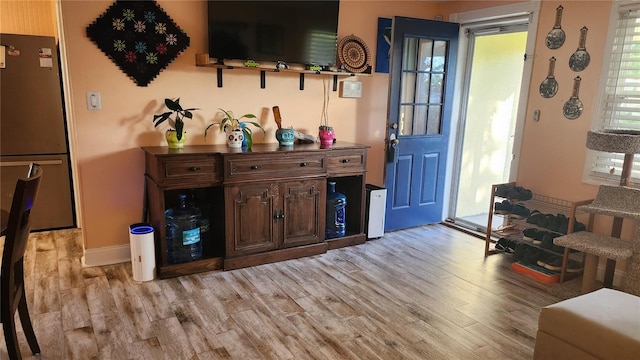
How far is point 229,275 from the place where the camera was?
10.4 feet

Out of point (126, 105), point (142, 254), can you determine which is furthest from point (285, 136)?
point (142, 254)

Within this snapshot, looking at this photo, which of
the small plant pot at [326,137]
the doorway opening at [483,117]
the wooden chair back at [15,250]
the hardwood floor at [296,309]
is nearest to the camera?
the wooden chair back at [15,250]

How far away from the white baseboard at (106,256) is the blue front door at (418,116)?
2333 mm

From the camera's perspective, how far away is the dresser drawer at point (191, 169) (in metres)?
2.94

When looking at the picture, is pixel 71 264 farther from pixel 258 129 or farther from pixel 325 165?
pixel 325 165

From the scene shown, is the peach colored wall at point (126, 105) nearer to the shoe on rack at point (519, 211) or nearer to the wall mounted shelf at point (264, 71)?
the wall mounted shelf at point (264, 71)

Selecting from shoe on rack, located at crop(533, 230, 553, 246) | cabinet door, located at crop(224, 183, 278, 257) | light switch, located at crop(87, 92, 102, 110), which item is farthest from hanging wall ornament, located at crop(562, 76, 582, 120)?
light switch, located at crop(87, 92, 102, 110)

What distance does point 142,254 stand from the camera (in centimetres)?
300

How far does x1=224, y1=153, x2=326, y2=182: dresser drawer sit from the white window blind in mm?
2133

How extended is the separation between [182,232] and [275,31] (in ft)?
5.59

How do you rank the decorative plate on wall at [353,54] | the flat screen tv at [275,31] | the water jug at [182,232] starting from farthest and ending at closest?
the decorative plate on wall at [353,54]
the flat screen tv at [275,31]
the water jug at [182,232]

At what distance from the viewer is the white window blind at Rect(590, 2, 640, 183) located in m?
3.04

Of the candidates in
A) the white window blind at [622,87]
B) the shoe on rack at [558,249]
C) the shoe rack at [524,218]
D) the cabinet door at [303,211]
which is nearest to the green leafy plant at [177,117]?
the cabinet door at [303,211]

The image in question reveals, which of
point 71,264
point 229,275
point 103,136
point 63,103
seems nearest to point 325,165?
point 229,275
